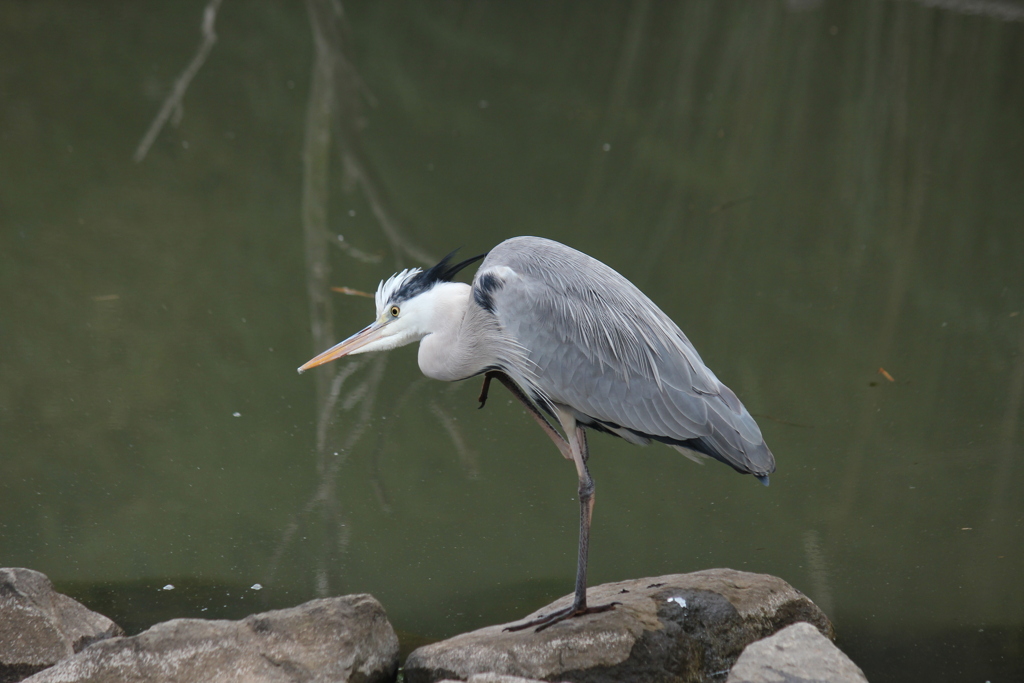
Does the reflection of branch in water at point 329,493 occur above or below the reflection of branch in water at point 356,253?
below

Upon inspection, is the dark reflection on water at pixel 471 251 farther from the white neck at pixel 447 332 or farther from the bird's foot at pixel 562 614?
the white neck at pixel 447 332

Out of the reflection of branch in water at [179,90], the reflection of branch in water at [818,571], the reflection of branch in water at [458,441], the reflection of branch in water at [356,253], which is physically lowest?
the reflection of branch in water at [818,571]

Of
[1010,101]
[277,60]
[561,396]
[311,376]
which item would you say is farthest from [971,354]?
[277,60]

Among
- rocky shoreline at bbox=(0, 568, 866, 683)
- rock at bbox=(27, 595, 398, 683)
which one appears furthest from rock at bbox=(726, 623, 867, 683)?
rock at bbox=(27, 595, 398, 683)

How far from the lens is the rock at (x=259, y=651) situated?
230 cm

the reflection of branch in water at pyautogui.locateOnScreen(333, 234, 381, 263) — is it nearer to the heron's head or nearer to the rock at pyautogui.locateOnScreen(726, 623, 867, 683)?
the heron's head

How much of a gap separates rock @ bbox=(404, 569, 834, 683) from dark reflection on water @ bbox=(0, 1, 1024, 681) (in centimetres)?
38

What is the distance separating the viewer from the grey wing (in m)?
2.76

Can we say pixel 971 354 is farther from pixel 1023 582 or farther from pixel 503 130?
pixel 503 130

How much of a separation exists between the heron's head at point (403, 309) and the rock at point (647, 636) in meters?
0.89

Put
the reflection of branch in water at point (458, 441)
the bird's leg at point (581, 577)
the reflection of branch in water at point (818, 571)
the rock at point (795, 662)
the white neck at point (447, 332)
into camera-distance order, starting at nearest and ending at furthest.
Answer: the rock at point (795, 662) < the bird's leg at point (581, 577) < the white neck at point (447, 332) < the reflection of branch in water at point (818, 571) < the reflection of branch in water at point (458, 441)

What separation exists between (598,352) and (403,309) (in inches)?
23.9

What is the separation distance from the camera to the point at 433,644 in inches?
104

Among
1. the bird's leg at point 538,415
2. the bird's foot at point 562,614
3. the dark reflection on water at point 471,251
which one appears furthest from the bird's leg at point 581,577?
the dark reflection on water at point 471,251
